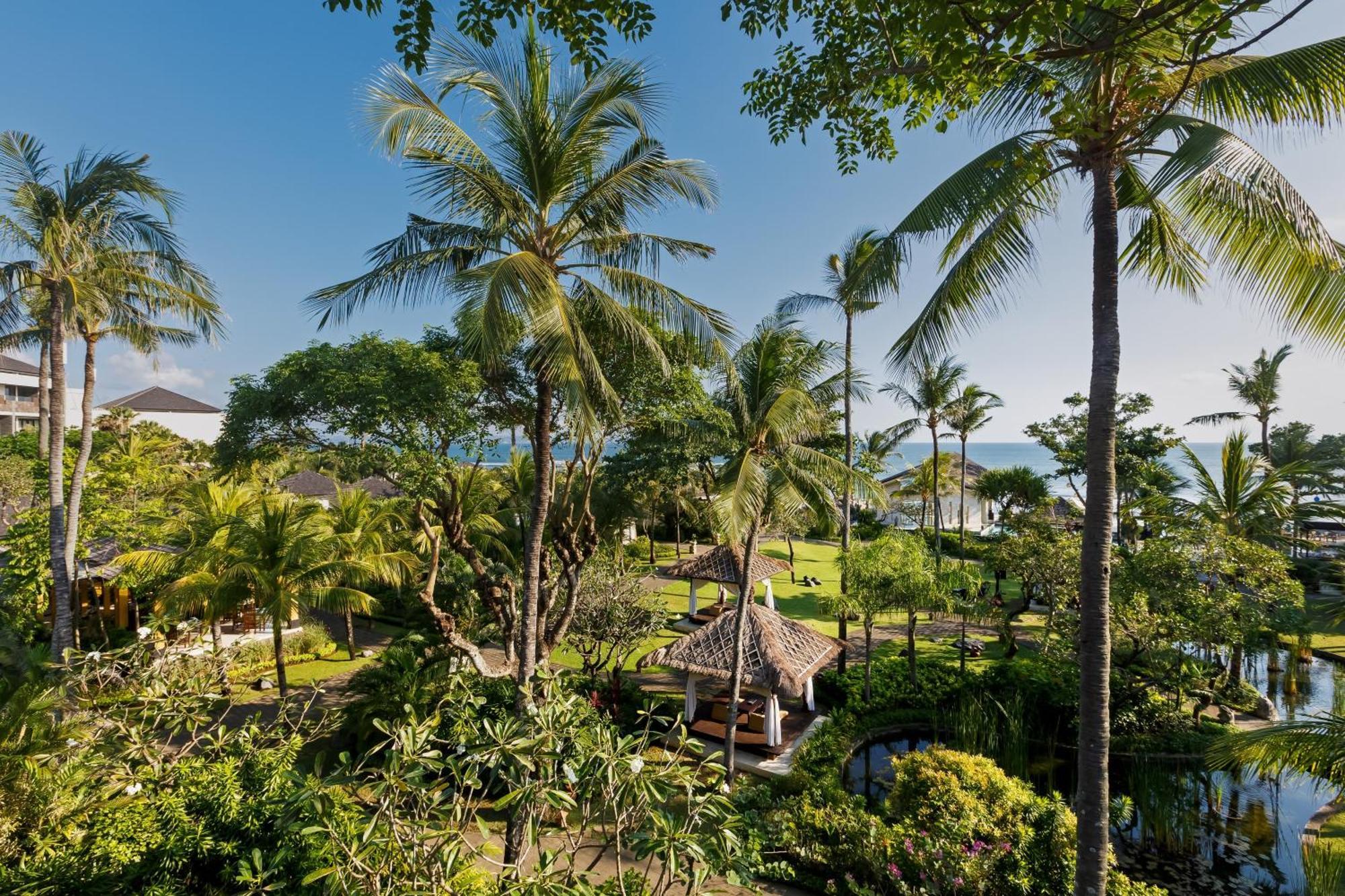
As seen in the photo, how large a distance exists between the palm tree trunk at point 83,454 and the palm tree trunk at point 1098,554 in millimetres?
16062

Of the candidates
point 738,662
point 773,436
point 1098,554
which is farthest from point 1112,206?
point 738,662

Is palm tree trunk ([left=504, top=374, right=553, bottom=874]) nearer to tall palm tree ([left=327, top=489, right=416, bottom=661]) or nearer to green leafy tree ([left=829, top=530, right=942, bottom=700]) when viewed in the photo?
tall palm tree ([left=327, top=489, right=416, bottom=661])

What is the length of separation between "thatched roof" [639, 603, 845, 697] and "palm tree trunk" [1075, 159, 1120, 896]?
5.68 m

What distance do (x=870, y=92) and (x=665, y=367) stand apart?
526 centimetres

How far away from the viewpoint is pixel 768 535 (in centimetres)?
3400

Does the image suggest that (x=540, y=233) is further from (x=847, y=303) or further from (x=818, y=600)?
(x=818, y=600)

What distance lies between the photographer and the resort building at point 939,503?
37.0 metres

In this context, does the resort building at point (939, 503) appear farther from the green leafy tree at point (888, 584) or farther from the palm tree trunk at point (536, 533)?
the palm tree trunk at point (536, 533)

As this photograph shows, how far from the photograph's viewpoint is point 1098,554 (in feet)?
18.7

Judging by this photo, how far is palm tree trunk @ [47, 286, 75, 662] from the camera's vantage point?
34.6 ft

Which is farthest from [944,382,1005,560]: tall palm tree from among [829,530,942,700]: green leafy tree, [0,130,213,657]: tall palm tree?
[0,130,213,657]: tall palm tree

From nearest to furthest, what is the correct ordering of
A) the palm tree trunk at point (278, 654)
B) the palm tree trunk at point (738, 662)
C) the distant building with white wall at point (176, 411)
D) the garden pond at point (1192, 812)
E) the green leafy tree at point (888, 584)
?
the garden pond at point (1192, 812) < the palm tree trunk at point (738, 662) < the palm tree trunk at point (278, 654) < the green leafy tree at point (888, 584) < the distant building with white wall at point (176, 411)

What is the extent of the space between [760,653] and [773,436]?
4.38 metres

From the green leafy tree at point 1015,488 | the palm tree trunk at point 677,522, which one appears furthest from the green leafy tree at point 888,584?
the green leafy tree at point 1015,488
